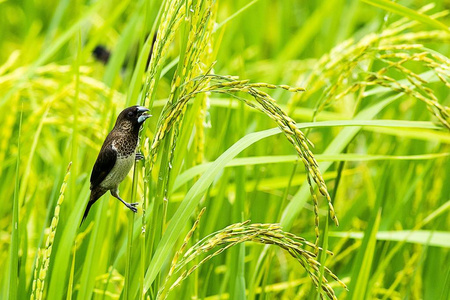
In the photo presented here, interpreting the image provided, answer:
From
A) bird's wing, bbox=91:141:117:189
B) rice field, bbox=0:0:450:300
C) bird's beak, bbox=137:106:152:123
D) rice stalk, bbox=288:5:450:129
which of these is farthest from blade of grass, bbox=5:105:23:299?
rice stalk, bbox=288:5:450:129

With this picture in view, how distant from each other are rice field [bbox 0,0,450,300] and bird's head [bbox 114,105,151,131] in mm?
27

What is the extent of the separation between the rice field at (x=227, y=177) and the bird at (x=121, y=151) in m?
0.03

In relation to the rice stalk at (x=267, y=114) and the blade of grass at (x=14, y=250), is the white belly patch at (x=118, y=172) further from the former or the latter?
the blade of grass at (x=14, y=250)

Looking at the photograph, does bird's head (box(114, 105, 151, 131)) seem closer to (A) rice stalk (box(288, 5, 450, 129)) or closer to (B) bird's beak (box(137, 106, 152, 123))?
(B) bird's beak (box(137, 106, 152, 123))

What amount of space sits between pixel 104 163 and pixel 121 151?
0.07 m

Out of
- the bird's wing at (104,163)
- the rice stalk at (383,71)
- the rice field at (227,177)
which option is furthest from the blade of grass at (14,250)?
the rice stalk at (383,71)

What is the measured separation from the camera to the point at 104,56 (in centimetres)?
530

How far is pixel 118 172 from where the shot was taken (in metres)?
1.43

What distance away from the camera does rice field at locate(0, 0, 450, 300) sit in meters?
1.41

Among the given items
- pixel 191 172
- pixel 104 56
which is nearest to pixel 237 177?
pixel 191 172

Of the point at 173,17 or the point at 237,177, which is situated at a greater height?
the point at 173,17

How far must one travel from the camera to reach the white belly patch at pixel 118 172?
1.39m

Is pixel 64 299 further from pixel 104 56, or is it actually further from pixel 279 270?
pixel 104 56

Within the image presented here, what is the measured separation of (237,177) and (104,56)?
3.37 meters
